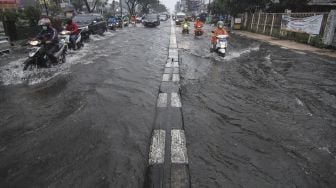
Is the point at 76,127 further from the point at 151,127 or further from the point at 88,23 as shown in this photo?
the point at 88,23

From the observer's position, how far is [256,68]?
11680mm

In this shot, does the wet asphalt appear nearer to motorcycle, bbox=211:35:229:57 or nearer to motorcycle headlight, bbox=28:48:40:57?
motorcycle headlight, bbox=28:48:40:57

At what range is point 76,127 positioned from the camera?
5457 mm

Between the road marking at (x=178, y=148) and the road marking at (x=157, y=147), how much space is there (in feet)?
0.51

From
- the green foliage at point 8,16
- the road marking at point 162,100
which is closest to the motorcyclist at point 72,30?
the green foliage at point 8,16

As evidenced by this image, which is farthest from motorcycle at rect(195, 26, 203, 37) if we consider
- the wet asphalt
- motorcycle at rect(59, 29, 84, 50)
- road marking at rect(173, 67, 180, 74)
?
the wet asphalt

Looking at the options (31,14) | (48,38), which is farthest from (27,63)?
(31,14)

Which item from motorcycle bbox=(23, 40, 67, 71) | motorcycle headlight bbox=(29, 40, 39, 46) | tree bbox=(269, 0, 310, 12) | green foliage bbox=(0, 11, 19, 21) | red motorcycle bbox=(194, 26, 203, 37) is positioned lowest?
red motorcycle bbox=(194, 26, 203, 37)

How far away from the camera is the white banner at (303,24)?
20.3 meters

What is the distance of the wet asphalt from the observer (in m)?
3.99

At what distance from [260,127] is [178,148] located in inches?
70.8

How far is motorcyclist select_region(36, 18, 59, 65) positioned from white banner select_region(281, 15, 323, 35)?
16.8m

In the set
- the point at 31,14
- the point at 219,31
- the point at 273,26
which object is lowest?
the point at 273,26

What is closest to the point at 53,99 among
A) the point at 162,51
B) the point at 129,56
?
the point at 129,56
